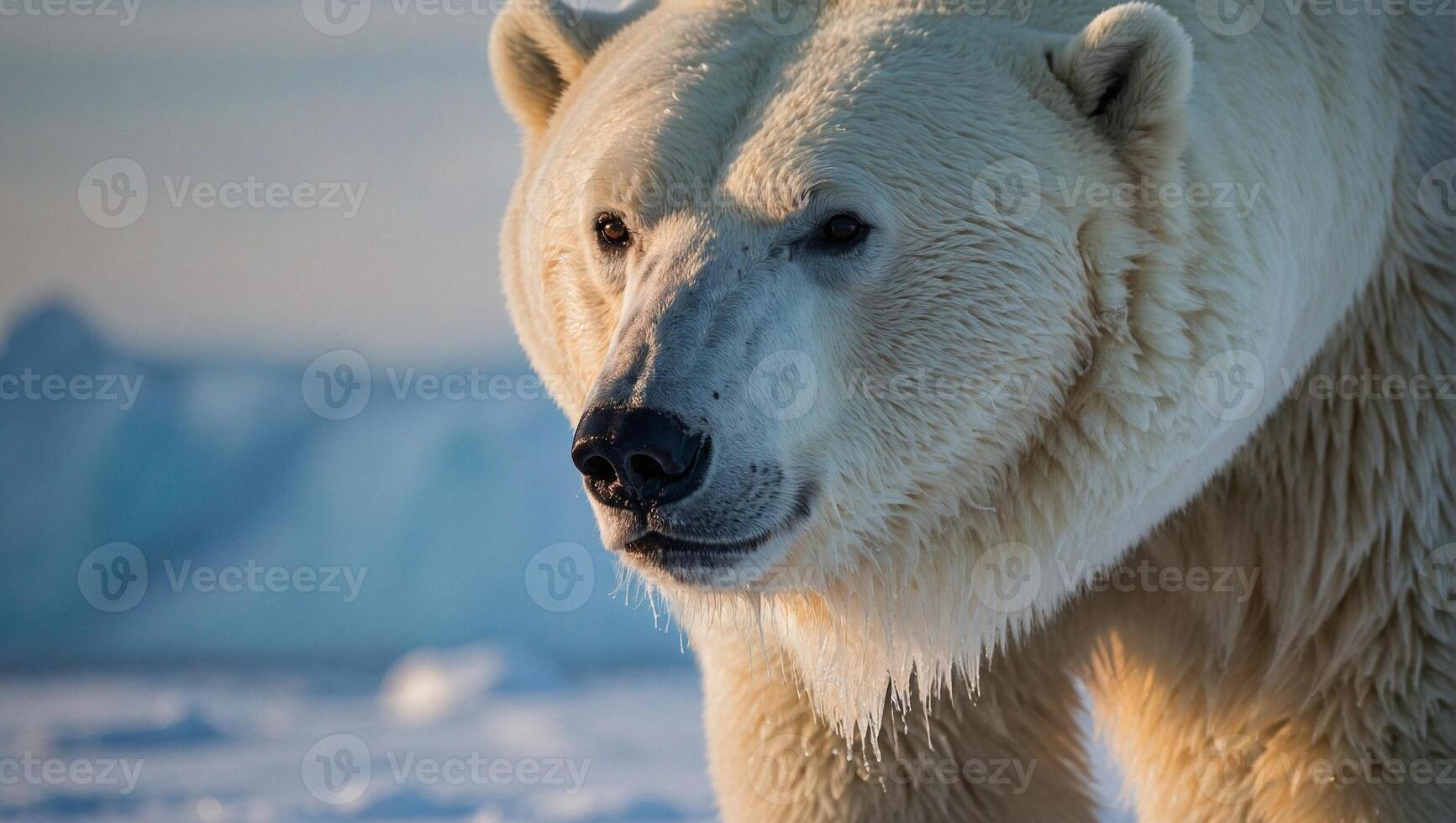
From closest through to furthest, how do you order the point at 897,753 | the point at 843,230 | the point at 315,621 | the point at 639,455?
the point at 639,455 < the point at 843,230 < the point at 897,753 < the point at 315,621

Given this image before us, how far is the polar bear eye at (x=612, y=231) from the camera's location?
270 cm

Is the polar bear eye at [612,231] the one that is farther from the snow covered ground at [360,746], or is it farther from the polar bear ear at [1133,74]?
the snow covered ground at [360,746]

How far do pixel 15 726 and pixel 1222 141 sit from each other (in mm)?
5679

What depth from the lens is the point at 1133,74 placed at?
8.40 feet

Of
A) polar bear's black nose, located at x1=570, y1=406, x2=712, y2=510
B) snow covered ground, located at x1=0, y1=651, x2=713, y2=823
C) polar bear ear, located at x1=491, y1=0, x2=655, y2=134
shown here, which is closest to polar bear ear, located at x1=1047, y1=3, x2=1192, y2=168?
polar bear's black nose, located at x1=570, y1=406, x2=712, y2=510

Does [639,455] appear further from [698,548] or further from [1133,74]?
[1133,74]

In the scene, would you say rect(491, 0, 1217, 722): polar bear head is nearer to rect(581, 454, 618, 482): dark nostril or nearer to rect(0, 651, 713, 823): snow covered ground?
rect(581, 454, 618, 482): dark nostril

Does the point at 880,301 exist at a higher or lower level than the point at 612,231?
lower

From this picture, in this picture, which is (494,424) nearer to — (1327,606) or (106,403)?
(106,403)

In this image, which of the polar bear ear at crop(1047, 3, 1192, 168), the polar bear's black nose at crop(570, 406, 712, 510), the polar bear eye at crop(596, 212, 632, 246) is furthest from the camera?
the polar bear eye at crop(596, 212, 632, 246)

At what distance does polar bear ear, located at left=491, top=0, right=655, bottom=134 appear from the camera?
324 cm

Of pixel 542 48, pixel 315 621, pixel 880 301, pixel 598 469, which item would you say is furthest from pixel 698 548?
pixel 315 621

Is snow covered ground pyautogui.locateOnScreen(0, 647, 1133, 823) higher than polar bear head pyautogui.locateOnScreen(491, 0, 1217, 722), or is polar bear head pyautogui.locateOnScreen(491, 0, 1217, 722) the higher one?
snow covered ground pyautogui.locateOnScreen(0, 647, 1133, 823)

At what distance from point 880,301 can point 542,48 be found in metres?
1.22
